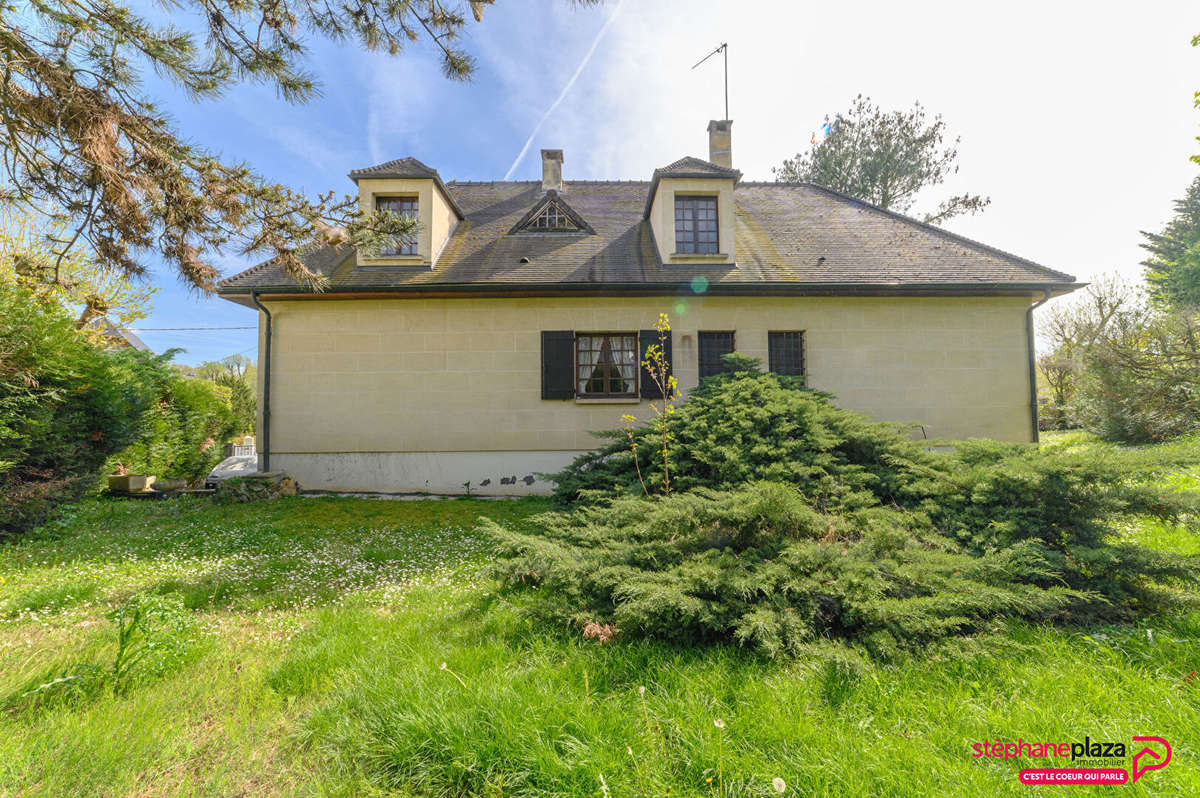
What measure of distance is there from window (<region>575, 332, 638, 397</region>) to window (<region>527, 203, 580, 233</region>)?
115 inches

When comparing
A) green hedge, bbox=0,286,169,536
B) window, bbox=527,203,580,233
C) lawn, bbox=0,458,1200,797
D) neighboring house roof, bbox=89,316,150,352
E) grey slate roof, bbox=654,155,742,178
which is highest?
grey slate roof, bbox=654,155,742,178

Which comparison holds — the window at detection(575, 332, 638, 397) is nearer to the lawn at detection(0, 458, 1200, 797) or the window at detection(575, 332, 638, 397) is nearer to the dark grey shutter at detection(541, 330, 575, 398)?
the dark grey shutter at detection(541, 330, 575, 398)

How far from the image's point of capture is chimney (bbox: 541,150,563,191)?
11.4 metres

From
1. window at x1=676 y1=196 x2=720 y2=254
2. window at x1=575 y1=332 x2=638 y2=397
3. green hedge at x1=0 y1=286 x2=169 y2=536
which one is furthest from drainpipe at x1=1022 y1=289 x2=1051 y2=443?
green hedge at x1=0 y1=286 x2=169 y2=536

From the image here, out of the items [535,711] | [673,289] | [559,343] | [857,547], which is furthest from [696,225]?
[535,711]

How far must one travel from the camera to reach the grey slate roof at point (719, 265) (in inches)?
323

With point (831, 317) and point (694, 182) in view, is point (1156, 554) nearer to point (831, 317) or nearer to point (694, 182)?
point (831, 317)

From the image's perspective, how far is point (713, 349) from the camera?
860cm

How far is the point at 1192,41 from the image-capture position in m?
8.05

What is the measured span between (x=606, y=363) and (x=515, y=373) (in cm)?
182

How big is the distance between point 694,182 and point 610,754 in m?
9.53

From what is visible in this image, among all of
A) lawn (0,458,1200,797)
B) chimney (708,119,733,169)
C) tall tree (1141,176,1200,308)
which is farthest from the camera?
tall tree (1141,176,1200,308)

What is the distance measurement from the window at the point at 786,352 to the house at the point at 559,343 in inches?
1.7

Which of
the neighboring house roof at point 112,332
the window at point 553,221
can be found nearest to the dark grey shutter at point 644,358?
the window at point 553,221
